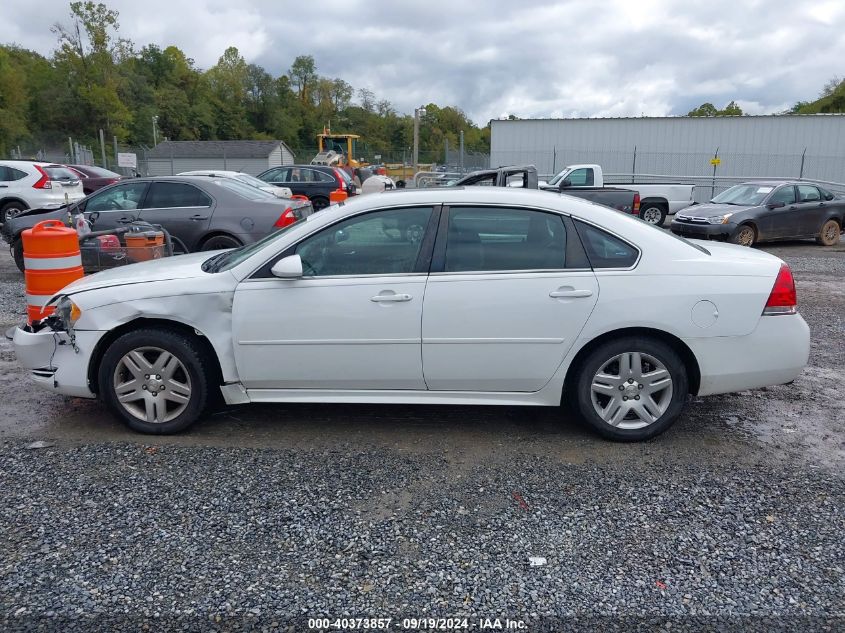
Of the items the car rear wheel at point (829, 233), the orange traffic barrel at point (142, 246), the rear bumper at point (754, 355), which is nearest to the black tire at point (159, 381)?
the rear bumper at point (754, 355)

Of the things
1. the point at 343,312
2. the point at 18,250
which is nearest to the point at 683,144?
the point at 18,250

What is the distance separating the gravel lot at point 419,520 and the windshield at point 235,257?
1058 millimetres

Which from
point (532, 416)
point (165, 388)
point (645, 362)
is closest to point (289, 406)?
point (165, 388)

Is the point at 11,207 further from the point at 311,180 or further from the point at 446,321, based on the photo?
the point at 446,321

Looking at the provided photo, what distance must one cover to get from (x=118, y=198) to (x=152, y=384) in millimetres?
6630

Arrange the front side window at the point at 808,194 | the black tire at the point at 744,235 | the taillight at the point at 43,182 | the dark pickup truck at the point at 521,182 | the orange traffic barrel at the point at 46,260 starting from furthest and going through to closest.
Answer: the taillight at the point at 43,182, the front side window at the point at 808,194, the black tire at the point at 744,235, the dark pickup truck at the point at 521,182, the orange traffic barrel at the point at 46,260

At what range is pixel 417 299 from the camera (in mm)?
4051

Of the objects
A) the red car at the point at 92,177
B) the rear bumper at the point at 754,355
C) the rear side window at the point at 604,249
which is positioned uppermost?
the red car at the point at 92,177

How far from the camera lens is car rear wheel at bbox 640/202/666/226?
19.1 m

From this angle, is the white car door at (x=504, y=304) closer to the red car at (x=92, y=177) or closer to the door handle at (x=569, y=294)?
the door handle at (x=569, y=294)

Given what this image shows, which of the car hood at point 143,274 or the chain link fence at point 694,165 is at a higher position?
the chain link fence at point 694,165

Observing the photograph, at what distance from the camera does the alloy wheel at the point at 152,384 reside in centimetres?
423

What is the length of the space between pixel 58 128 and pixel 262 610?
65.9 m

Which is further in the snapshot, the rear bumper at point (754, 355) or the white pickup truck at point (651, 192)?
the white pickup truck at point (651, 192)
